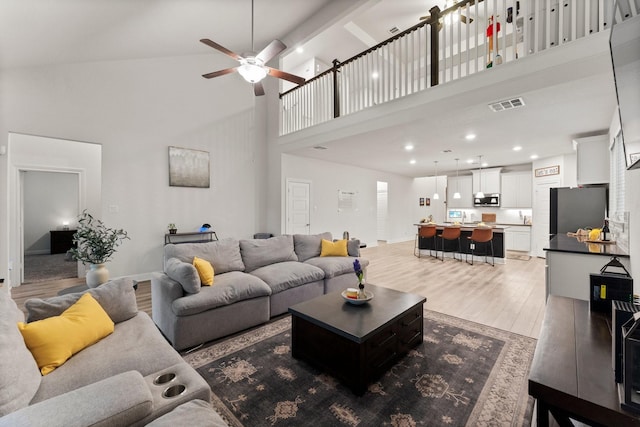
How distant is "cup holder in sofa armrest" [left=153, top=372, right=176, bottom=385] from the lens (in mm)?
1372

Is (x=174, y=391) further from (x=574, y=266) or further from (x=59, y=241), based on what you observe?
(x=59, y=241)

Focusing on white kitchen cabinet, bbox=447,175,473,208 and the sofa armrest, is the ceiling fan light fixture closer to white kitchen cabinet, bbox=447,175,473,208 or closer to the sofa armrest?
the sofa armrest

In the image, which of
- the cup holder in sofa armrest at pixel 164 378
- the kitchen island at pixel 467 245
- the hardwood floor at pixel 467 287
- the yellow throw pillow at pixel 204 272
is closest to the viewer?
the cup holder in sofa armrest at pixel 164 378

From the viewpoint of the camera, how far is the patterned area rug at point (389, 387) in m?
1.71

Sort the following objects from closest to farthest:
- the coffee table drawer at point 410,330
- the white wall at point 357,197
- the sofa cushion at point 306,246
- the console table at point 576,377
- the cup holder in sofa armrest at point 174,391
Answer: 1. the console table at point 576,377
2. the cup holder in sofa armrest at point 174,391
3. the coffee table drawer at point 410,330
4. the sofa cushion at point 306,246
5. the white wall at point 357,197

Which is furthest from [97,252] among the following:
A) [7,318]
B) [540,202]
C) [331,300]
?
[540,202]

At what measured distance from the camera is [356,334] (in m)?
1.86

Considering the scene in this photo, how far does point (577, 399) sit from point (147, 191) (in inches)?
229

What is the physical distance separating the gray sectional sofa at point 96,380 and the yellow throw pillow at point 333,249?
271 cm

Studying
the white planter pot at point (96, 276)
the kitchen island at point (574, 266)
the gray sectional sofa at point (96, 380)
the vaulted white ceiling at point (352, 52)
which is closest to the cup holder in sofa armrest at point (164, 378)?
the gray sectional sofa at point (96, 380)

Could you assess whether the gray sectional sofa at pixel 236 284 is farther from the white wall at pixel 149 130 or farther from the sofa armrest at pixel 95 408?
the white wall at pixel 149 130

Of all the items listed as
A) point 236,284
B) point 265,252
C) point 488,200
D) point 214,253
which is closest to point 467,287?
point 265,252

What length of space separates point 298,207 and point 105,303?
194 inches

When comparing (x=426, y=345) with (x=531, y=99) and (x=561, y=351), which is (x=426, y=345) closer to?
(x=561, y=351)
